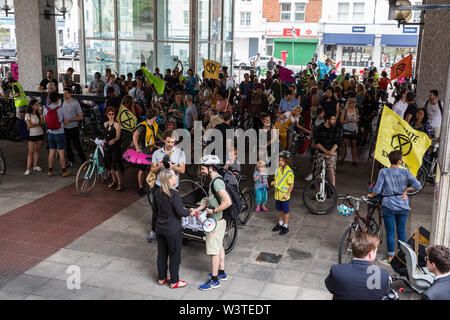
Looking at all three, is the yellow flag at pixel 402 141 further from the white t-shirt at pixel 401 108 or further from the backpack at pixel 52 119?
the backpack at pixel 52 119

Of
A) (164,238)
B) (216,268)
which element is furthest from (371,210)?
(164,238)

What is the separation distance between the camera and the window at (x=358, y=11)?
151ft

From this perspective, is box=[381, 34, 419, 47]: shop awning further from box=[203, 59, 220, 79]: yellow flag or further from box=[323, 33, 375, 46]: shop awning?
box=[203, 59, 220, 79]: yellow flag

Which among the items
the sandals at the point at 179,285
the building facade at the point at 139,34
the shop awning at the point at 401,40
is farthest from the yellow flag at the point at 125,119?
the shop awning at the point at 401,40

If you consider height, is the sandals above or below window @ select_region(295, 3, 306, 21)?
below

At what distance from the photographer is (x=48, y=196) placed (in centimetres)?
972

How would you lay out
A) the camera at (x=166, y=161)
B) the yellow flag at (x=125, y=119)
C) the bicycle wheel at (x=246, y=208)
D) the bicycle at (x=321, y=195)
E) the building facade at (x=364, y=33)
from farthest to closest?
the building facade at (x=364, y=33)
the yellow flag at (x=125, y=119)
the bicycle at (x=321, y=195)
the bicycle wheel at (x=246, y=208)
the camera at (x=166, y=161)

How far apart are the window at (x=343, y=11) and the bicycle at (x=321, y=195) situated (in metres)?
40.9

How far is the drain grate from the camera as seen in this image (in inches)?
279

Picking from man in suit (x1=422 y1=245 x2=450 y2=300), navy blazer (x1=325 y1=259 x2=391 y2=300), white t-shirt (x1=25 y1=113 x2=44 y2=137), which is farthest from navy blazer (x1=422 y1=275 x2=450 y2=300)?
white t-shirt (x1=25 y1=113 x2=44 y2=137)

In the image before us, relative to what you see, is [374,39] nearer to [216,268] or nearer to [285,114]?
[285,114]

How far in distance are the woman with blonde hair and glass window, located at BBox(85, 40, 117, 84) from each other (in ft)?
55.4

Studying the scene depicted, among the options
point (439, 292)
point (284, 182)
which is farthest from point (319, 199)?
point (439, 292)

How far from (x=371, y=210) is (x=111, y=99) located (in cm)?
804
